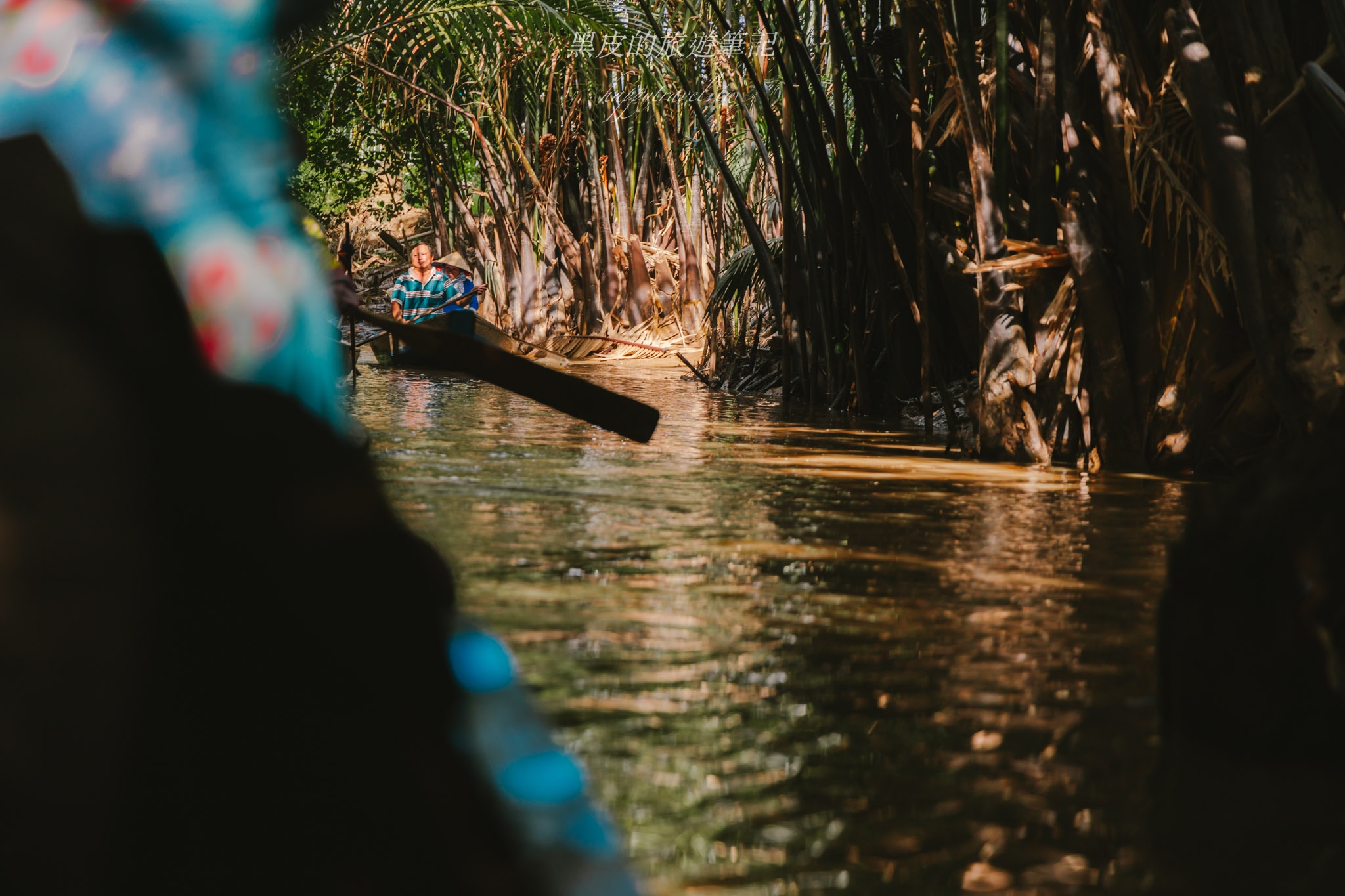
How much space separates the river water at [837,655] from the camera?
154 centimetres

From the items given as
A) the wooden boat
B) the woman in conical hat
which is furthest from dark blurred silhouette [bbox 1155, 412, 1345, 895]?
the woman in conical hat

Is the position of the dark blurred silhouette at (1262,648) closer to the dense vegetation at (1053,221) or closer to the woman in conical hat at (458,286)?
the dense vegetation at (1053,221)

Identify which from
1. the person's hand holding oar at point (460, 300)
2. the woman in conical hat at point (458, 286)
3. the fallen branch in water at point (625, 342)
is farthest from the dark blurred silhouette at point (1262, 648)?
the fallen branch in water at point (625, 342)

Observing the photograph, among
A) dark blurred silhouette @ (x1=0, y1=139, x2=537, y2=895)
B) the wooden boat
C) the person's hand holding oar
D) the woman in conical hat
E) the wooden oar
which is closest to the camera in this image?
dark blurred silhouette @ (x1=0, y1=139, x2=537, y2=895)

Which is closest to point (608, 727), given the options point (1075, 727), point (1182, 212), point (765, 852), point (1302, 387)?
point (765, 852)

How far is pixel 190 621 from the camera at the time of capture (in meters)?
0.52

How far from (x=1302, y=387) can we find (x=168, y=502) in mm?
4274

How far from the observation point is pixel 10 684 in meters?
0.49

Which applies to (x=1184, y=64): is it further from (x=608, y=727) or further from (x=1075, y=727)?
(x=608, y=727)

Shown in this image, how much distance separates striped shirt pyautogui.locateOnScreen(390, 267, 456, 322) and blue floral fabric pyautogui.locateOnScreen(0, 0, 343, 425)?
582 inches

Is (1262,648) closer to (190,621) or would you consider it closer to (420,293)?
(190,621)

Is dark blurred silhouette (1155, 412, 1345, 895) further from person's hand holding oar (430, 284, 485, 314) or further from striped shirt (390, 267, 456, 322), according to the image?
striped shirt (390, 267, 456, 322)

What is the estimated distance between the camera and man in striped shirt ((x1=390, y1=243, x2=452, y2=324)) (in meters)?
15.3

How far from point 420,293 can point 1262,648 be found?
1428 centimetres
